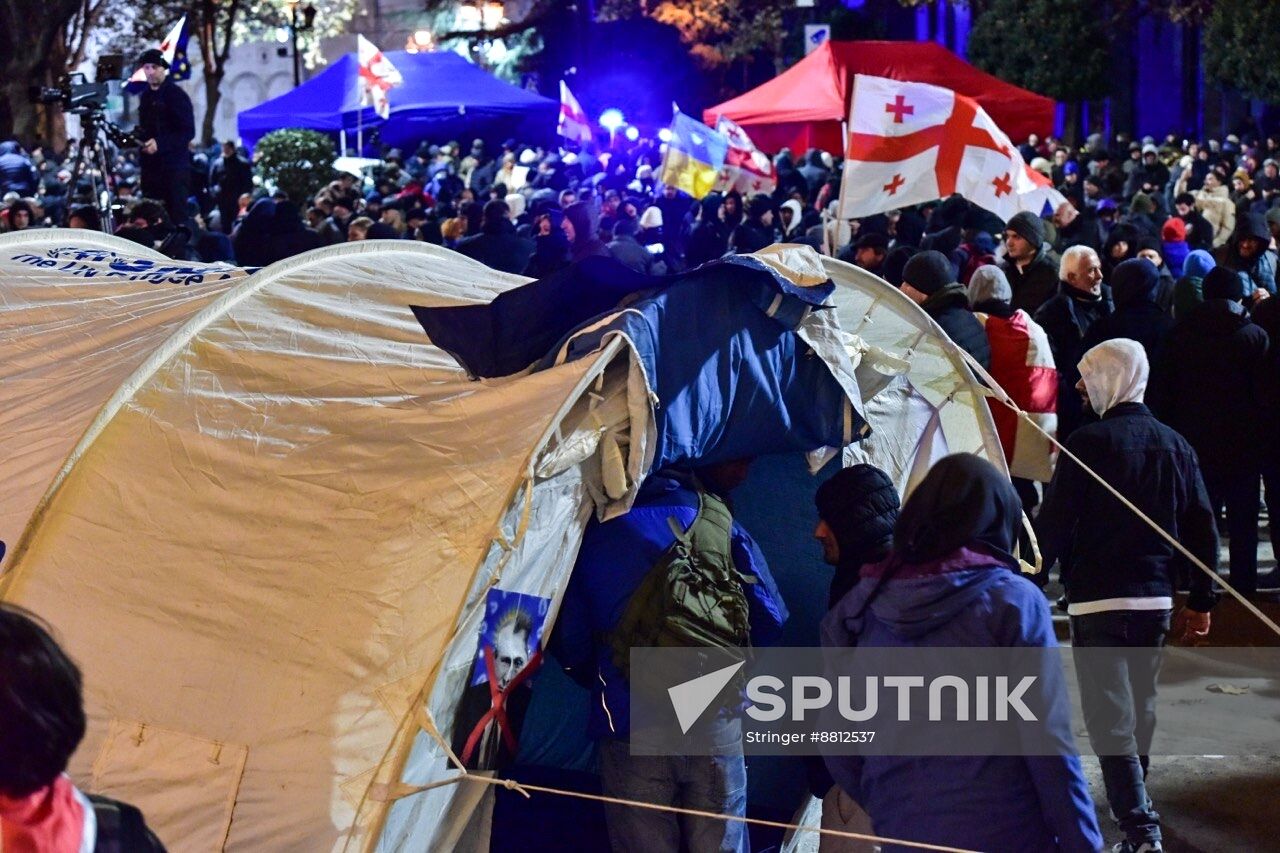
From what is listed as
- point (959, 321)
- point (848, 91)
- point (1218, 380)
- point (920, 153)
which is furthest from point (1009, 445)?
point (848, 91)

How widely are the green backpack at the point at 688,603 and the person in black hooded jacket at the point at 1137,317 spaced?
460cm

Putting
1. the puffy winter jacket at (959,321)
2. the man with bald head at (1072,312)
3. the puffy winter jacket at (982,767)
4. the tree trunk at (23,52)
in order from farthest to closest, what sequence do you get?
the tree trunk at (23,52) < the man with bald head at (1072,312) < the puffy winter jacket at (959,321) < the puffy winter jacket at (982,767)

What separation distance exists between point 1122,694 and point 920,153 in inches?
198

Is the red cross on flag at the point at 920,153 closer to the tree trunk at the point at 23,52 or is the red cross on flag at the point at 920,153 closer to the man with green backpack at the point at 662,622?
the man with green backpack at the point at 662,622

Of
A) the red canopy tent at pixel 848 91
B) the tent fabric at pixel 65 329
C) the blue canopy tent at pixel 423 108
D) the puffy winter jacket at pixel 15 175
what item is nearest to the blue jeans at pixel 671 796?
the tent fabric at pixel 65 329

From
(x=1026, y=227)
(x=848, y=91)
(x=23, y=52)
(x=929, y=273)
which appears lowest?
(x=929, y=273)

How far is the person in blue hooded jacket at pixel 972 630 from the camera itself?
3520mm

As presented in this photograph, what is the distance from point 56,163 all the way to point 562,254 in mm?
21175

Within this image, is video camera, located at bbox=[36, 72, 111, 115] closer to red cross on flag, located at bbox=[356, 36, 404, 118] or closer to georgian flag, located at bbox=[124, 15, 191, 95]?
georgian flag, located at bbox=[124, 15, 191, 95]

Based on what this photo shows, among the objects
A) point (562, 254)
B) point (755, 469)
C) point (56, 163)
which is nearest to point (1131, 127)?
point (56, 163)

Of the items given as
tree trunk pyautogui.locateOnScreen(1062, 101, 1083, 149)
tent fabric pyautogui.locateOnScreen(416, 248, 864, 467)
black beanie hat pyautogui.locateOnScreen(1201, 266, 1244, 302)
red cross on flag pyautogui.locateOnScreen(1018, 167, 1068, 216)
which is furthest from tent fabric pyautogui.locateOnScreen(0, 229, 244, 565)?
tree trunk pyautogui.locateOnScreen(1062, 101, 1083, 149)

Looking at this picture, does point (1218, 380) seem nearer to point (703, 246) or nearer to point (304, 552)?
point (703, 246)

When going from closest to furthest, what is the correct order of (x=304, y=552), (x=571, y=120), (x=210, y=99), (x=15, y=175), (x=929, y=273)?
(x=304, y=552) → (x=929, y=273) → (x=15, y=175) → (x=571, y=120) → (x=210, y=99)

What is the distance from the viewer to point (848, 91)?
2017 centimetres
